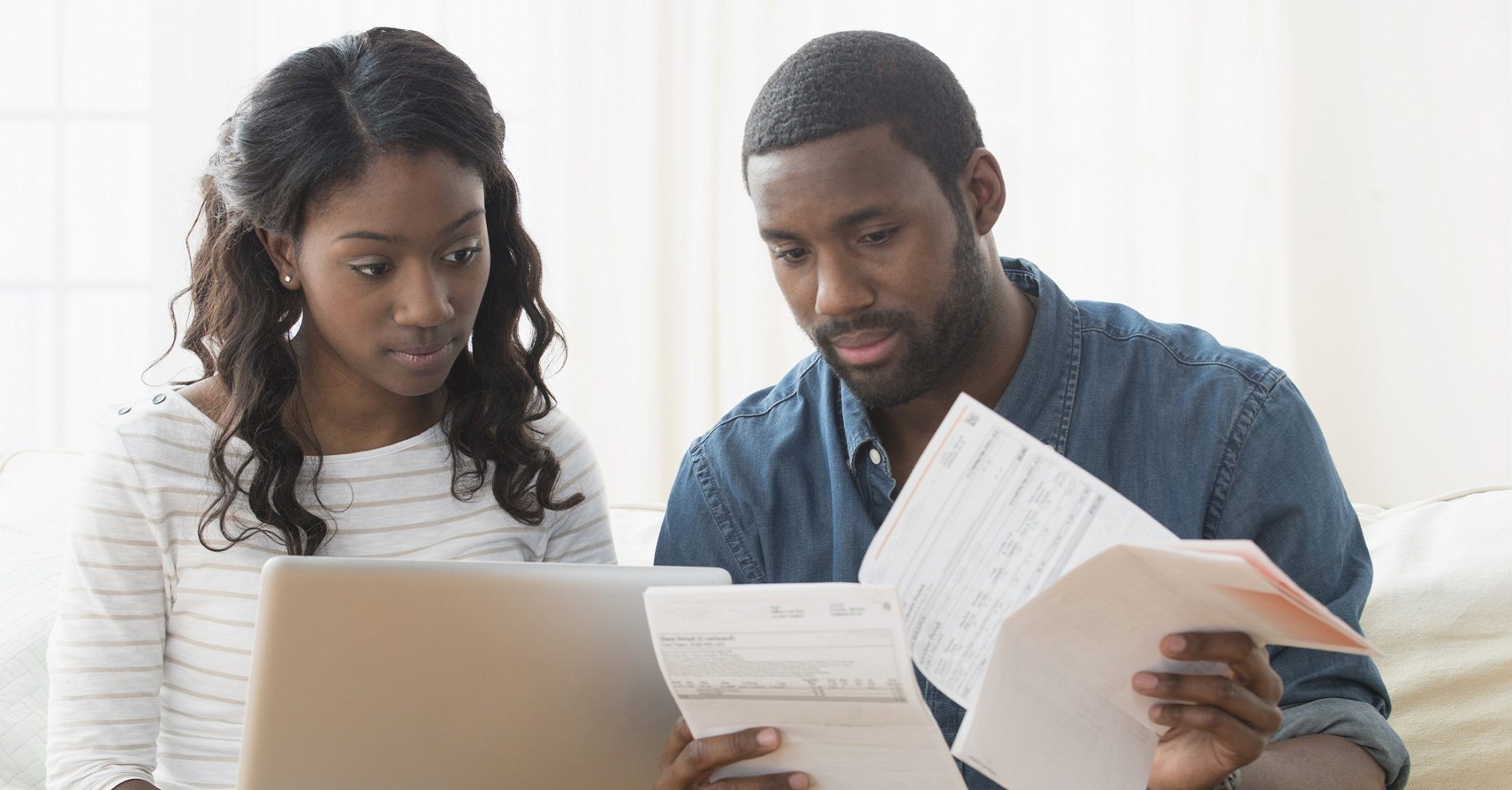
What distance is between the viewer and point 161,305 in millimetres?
2463

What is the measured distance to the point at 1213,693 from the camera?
2.93 feet

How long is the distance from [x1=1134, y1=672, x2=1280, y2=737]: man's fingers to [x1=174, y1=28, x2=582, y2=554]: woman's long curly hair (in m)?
0.75

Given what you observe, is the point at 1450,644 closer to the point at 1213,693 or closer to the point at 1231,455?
the point at 1231,455

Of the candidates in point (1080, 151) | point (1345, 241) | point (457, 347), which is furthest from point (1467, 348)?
point (457, 347)

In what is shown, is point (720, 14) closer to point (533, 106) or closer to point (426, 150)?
point (533, 106)

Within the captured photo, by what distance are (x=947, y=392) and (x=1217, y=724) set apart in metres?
0.50

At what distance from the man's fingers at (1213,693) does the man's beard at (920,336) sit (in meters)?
0.41

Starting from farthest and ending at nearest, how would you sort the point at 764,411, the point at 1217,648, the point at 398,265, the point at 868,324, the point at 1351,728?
the point at 764,411
the point at 398,265
the point at 868,324
the point at 1351,728
the point at 1217,648

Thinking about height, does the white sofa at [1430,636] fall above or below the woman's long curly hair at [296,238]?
below

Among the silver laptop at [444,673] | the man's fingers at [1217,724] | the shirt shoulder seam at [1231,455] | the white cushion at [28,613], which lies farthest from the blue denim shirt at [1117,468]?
the white cushion at [28,613]

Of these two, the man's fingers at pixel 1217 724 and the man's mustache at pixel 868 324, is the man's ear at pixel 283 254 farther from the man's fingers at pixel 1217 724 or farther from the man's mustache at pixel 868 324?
the man's fingers at pixel 1217 724

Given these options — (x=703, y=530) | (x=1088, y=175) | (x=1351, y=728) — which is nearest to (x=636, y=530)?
(x=703, y=530)

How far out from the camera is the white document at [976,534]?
0.94m

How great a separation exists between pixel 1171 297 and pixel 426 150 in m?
1.53
